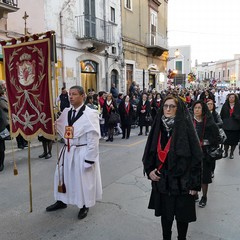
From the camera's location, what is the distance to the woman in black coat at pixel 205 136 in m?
4.36

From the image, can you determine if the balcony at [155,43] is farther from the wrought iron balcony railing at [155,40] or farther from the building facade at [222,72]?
the building facade at [222,72]

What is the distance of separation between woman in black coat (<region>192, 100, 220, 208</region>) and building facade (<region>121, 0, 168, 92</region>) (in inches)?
650

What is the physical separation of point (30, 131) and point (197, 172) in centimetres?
273

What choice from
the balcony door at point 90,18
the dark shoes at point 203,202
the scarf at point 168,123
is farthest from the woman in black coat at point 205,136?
the balcony door at point 90,18

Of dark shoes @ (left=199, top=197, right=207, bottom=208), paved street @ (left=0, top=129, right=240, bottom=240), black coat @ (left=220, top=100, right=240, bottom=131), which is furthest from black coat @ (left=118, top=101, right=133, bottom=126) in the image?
dark shoes @ (left=199, top=197, right=207, bottom=208)

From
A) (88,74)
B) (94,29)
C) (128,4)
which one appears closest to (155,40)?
(128,4)

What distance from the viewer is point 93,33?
55.3ft

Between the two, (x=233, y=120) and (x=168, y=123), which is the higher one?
(x=168, y=123)

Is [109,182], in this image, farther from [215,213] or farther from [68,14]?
[68,14]

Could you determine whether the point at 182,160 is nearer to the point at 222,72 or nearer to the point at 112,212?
the point at 112,212

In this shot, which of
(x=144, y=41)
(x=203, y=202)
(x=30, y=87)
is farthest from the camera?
(x=144, y=41)

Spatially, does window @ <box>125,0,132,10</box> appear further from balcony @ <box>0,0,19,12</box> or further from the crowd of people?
the crowd of people

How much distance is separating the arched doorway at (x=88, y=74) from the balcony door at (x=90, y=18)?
1.60 metres

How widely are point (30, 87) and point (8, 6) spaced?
7770mm
